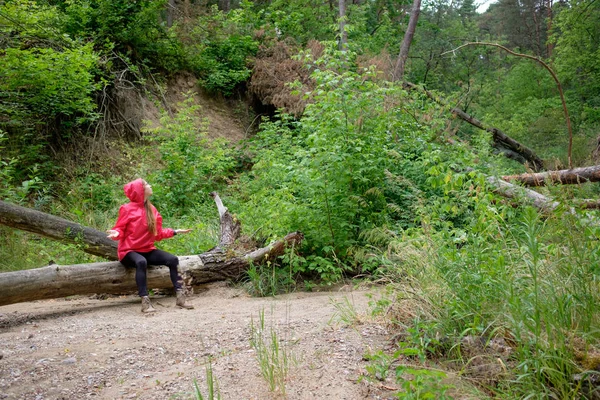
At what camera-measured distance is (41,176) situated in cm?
1079

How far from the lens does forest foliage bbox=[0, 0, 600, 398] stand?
2914mm

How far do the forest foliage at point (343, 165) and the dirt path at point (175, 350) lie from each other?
0.40 meters

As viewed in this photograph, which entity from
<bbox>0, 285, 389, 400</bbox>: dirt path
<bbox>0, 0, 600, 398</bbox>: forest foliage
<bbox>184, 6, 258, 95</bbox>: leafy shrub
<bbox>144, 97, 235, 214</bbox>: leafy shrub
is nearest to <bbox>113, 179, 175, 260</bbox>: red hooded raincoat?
<bbox>0, 285, 389, 400</bbox>: dirt path

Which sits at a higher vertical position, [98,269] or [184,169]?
[184,169]

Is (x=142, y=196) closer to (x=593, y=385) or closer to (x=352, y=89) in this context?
(x=352, y=89)

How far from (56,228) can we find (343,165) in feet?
14.0

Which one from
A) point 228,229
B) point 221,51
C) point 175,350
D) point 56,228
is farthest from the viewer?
point 221,51

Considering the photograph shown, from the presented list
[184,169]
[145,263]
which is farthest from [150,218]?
[184,169]

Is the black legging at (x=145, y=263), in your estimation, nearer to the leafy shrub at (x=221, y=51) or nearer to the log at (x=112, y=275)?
the log at (x=112, y=275)

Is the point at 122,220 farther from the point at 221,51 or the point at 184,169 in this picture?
the point at 221,51

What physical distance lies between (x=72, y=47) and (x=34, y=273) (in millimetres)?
6653

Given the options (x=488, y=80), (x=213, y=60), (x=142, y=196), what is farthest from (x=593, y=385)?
(x=488, y=80)

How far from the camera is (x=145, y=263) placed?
6094 mm

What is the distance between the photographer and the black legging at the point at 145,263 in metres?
6.04
